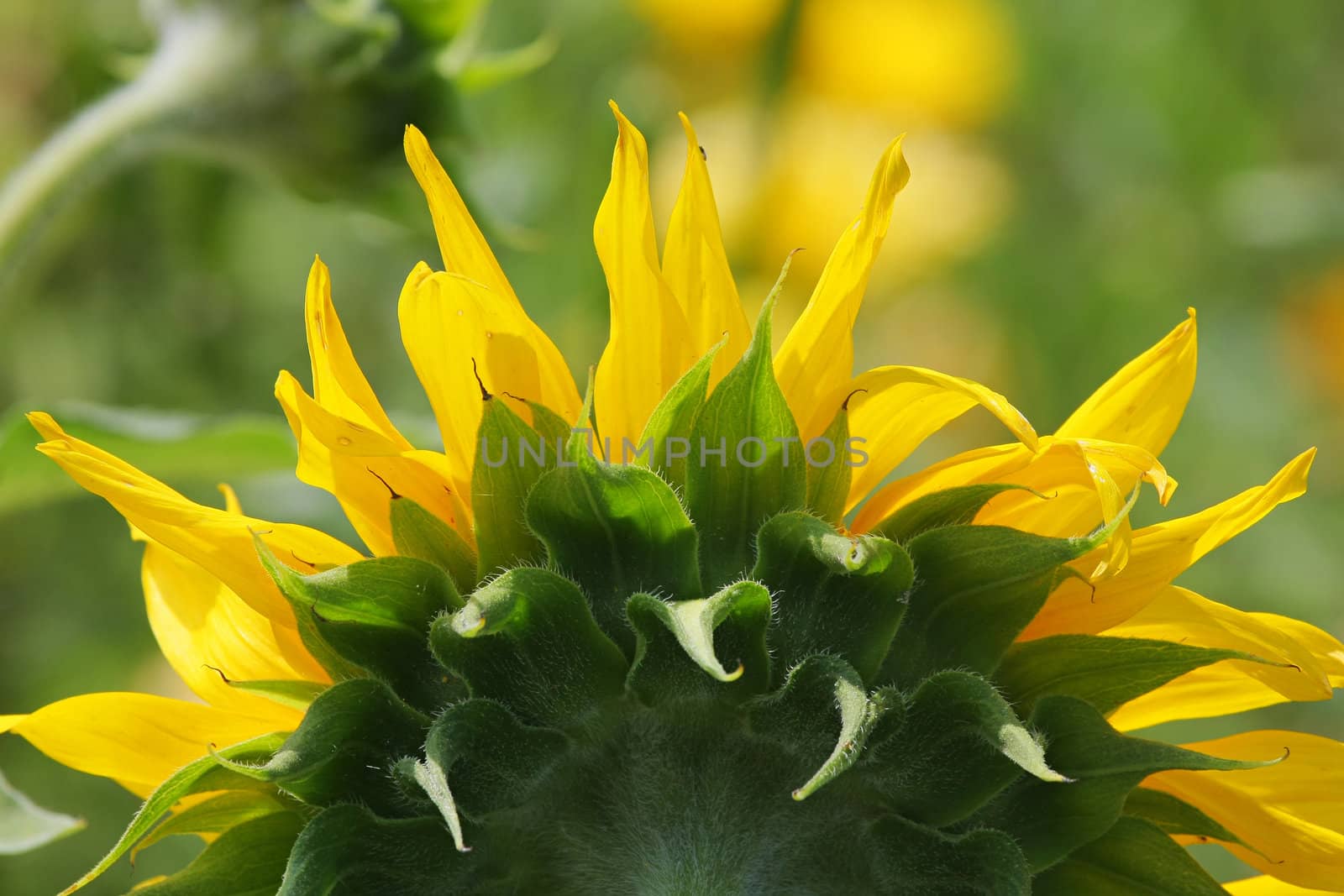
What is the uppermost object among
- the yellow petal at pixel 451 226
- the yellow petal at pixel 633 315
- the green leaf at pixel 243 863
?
the yellow petal at pixel 451 226

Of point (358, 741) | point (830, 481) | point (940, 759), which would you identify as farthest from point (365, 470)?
point (940, 759)

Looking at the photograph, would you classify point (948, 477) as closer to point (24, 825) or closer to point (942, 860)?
point (942, 860)

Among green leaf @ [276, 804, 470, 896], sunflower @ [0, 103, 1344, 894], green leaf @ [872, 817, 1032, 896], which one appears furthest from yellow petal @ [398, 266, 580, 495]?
green leaf @ [872, 817, 1032, 896]

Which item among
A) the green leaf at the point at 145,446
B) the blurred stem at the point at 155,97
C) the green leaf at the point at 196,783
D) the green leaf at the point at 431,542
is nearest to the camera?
the green leaf at the point at 196,783

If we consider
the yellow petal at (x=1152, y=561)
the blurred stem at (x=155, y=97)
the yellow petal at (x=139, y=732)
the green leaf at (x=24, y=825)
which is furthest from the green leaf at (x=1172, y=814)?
the blurred stem at (x=155, y=97)

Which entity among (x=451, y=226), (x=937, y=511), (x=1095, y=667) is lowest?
(x=1095, y=667)

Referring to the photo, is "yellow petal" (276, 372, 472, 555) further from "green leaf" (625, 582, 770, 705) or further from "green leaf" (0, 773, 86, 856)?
"green leaf" (0, 773, 86, 856)

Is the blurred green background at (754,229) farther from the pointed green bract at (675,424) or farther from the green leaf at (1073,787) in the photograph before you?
the green leaf at (1073,787)

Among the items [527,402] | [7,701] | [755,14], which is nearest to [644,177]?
[527,402]
